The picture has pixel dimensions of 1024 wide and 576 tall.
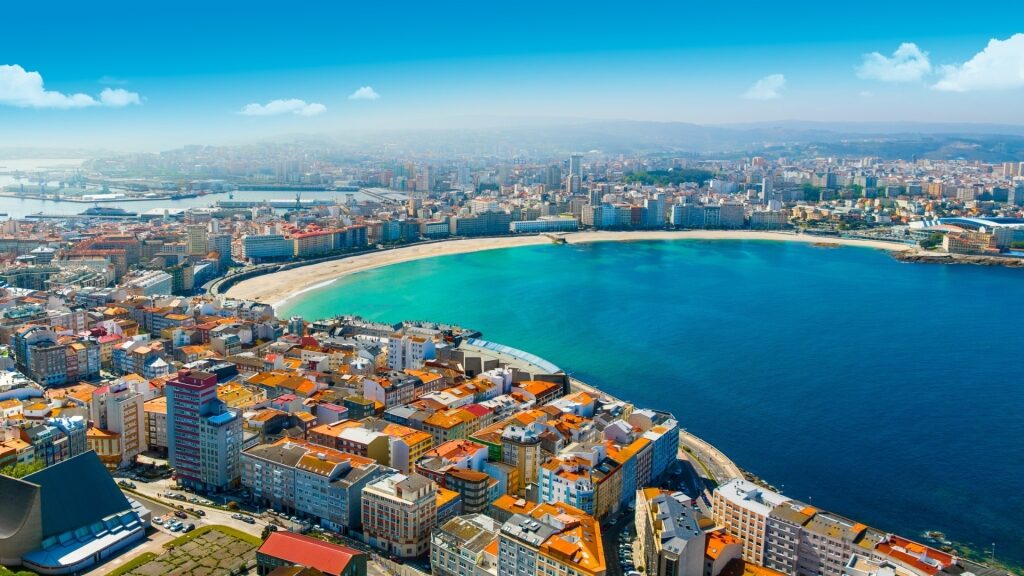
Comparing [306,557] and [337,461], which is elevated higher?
[337,461]

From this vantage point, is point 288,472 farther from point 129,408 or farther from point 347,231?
point 347,231

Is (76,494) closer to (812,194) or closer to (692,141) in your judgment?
(812,194)

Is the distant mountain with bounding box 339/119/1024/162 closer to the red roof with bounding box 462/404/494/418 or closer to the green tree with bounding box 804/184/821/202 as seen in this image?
the green tree with bounding box 804/184/821/202

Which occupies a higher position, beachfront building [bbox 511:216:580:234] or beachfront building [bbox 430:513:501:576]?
beachfront building [bbox 511:216:580:234]


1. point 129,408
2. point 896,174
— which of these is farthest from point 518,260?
point 896,174

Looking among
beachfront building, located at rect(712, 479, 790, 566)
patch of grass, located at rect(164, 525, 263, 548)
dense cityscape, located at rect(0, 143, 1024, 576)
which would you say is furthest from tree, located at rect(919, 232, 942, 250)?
patch of grass, located at rect(164, 525, 263, 548)

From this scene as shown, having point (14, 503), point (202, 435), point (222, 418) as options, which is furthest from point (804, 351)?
point (14, 503)
